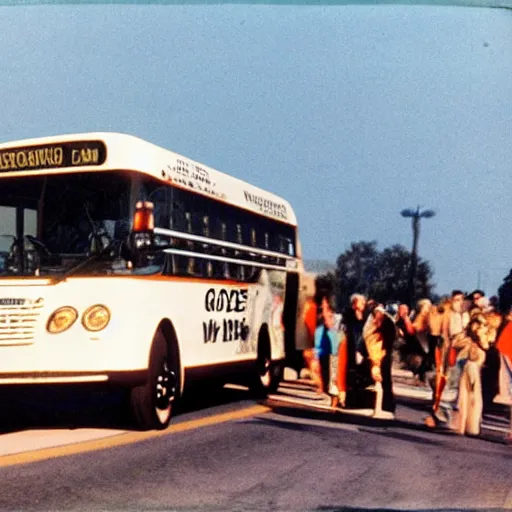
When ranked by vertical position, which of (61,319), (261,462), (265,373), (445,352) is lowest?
(261,462)

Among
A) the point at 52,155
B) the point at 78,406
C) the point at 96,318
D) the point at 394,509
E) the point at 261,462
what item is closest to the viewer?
the point at 394,509

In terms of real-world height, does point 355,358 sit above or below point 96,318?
below

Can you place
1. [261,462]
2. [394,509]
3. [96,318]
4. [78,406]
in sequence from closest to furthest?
[394,509] < [261,462] < [96,318] < [78,406]

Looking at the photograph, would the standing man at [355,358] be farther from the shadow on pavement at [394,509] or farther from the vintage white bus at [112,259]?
the shadow on pavement at [394,509]

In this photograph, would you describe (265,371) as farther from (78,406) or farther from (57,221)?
(57,221)

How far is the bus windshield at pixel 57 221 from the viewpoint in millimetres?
5855

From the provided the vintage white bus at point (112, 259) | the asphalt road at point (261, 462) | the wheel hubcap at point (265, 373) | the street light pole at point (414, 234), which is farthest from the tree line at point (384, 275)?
the wheel hubcap at point (265, 373)

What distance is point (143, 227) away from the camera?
5.88 metres

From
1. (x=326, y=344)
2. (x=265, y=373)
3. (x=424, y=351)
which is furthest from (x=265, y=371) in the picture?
(x=424, y=351)

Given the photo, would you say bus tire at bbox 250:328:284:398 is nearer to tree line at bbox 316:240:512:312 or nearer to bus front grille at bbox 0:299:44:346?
tree line at bbox 316:240:512:312

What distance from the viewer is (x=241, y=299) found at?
6.34 metres

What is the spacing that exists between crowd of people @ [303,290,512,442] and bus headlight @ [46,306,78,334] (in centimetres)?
100

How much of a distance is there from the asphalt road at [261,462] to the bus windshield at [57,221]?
1.92ft

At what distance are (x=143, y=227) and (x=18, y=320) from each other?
0.65m
